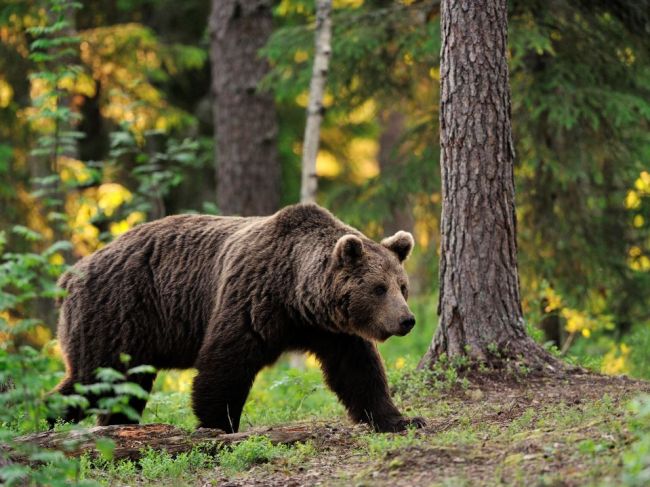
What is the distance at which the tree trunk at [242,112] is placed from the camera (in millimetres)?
14414

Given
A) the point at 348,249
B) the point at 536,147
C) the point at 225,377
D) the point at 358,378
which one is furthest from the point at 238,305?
the point at 536,147

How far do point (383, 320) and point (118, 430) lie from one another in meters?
2.12

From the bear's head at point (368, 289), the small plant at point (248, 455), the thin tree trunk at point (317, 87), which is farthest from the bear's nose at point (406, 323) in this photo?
the thin tree trunk at point (317, 87)

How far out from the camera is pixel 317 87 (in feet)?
36.6

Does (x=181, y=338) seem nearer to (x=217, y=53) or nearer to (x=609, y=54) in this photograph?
(x=609, y=54)

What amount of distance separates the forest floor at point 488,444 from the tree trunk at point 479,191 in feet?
1.42

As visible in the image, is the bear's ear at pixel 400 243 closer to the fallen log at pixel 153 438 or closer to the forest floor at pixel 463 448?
the forest floor at pixel 463 448

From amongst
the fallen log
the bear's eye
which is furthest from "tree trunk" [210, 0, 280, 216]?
the fallen log

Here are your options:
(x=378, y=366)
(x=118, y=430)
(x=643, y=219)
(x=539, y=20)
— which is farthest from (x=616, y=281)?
(x=118, y=430)

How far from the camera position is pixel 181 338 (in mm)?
8047

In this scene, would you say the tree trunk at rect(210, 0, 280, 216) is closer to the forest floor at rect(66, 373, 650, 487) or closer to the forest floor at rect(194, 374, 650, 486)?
the forest floor at rect(66, 373, 650, 487)

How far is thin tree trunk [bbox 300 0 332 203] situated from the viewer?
427 inches

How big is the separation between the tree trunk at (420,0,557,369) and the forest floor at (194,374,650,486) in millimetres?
433

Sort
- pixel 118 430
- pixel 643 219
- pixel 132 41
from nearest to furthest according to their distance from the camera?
pixel 118 430, pixel 643 219, pixel 132 41
